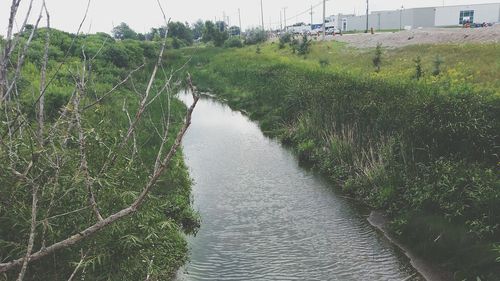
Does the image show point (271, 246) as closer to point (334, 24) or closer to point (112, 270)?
point (112, 270)

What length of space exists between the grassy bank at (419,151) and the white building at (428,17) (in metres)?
66.9

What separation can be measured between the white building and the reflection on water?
69.8 meters

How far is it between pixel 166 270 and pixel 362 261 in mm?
4295

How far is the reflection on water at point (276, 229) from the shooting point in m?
9.75

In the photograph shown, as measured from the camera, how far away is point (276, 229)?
11875 mm

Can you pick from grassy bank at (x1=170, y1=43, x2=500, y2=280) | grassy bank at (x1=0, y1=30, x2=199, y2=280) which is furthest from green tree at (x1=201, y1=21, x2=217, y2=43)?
grassy bank at (x1=0, y1=30, x2=199, y2=280)

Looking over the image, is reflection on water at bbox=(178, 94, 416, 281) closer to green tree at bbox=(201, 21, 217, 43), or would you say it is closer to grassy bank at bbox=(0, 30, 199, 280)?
grassy bank at bbox=(0, 30, 199, 280)

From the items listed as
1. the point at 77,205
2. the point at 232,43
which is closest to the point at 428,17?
the point at 232,43

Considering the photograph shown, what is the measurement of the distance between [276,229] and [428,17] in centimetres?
8968

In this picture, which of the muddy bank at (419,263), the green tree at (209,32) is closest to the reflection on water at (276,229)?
the muddy bank at (419,263)

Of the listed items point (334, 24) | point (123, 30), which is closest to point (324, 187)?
point (123, 30)

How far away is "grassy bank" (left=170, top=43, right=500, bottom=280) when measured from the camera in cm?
927

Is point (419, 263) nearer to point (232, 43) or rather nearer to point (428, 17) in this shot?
point (232, 43)

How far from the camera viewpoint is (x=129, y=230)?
688 cm
